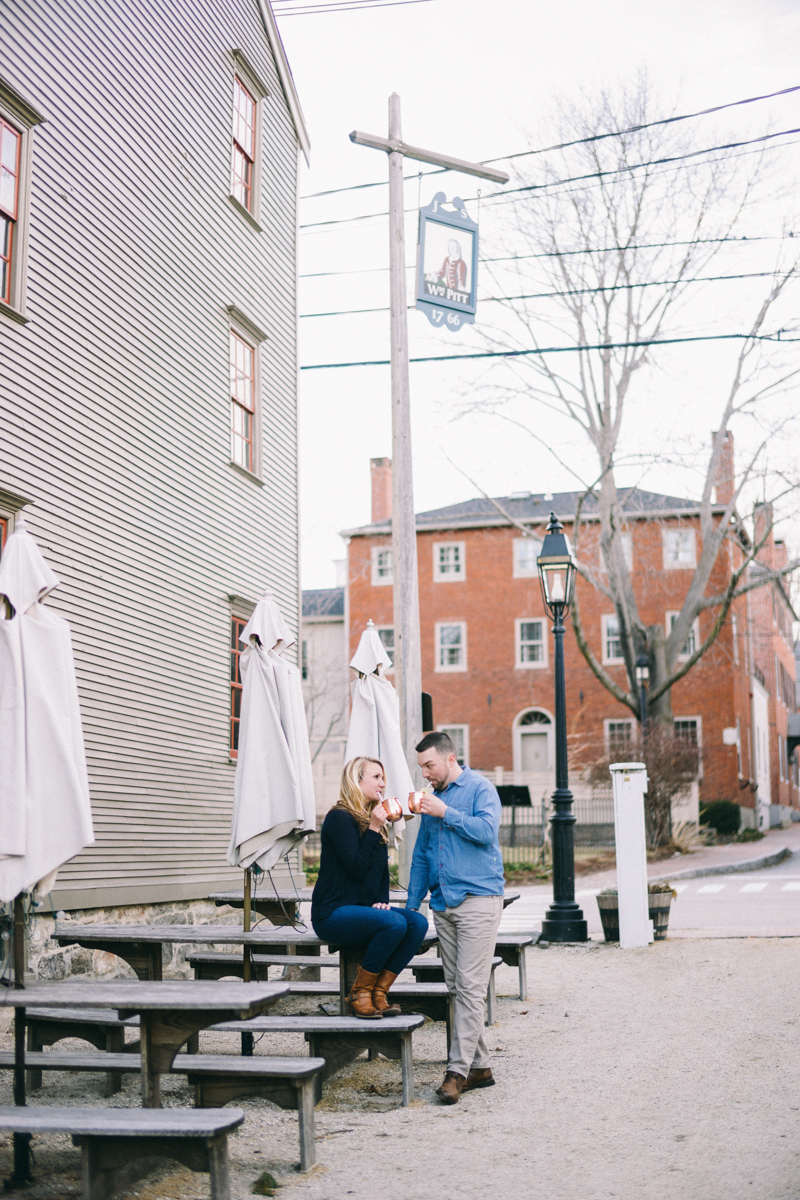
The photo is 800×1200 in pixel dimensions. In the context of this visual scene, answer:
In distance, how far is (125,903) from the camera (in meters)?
11.4

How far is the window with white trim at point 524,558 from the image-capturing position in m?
42.8

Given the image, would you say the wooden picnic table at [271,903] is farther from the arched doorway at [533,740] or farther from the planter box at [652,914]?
the arched doorway at [533,740]

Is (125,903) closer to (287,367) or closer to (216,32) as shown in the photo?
(287,367)

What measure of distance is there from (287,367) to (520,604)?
87.4ft

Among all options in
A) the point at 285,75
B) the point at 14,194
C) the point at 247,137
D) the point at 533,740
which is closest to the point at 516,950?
the point at 14,194

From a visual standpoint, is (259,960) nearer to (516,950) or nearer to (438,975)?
(438,975)

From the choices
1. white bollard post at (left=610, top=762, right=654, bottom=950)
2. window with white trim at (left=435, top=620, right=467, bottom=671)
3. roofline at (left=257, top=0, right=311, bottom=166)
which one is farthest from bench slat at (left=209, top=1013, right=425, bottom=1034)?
window with white trim at (left=435, top=620, right=467, bottom=671)

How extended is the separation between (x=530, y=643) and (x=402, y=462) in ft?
102

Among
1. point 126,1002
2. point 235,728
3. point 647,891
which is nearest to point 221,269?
point 235,728

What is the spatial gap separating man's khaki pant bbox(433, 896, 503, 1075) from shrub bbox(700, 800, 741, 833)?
98.4ft

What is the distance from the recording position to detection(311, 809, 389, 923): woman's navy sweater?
6.99m

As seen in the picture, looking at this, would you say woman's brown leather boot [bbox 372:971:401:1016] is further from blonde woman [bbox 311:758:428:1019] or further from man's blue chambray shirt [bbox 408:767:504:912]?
man's blue chambray shirt [bbox 408:767:504:912]

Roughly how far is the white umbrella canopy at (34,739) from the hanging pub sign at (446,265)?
7880 millimetres

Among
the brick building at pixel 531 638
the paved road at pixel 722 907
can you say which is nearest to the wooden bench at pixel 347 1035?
the paved road at pixel 722 907
